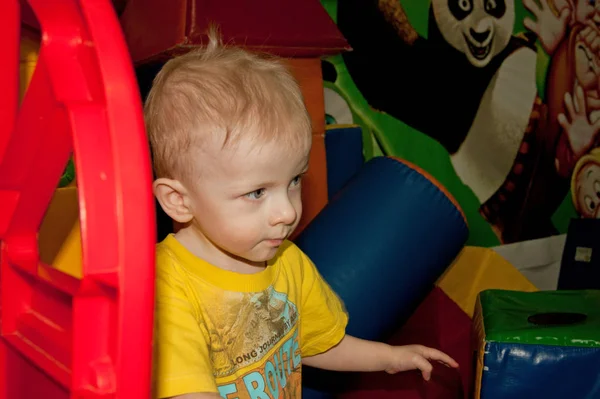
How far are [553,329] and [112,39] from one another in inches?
31.0

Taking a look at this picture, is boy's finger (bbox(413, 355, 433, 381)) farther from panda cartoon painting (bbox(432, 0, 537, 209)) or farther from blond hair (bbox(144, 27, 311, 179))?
panda cartoon painting (bbox(432, 0, 537, 209))

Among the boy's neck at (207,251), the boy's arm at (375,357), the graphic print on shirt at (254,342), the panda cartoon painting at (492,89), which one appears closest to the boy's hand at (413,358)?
the boy's arm at (375,357)

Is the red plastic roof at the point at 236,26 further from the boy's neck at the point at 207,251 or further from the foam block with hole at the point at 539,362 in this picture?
the foam block with hole at the point at 539,362

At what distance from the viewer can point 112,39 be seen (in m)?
0.43

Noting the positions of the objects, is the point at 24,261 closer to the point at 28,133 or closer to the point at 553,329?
the point at 28,133

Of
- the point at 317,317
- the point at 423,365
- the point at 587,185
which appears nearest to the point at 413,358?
the point at 423,365

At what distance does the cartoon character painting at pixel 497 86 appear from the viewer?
179 centimetres

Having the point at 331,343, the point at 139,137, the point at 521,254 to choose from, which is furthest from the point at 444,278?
the point at 139,137

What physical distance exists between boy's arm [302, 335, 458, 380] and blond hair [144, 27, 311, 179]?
355 mm

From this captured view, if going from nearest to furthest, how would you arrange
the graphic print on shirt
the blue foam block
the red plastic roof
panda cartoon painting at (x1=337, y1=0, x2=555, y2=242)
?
1. the graphic print on shirt
2. the red plastic roof
3. the blue foam block
4. panda cartoon painting at (x1=337, y1=0, x2=555, y2=242)

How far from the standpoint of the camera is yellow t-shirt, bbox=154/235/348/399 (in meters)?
0.65

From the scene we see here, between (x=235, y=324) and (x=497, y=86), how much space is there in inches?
60.0

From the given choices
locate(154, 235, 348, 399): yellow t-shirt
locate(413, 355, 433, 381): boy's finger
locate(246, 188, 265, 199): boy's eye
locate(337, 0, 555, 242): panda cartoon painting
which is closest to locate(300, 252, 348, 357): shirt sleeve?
locate(154, 235, 348, 399): yellow t-shirt

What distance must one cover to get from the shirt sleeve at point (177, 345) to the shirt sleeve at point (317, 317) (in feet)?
0.66
